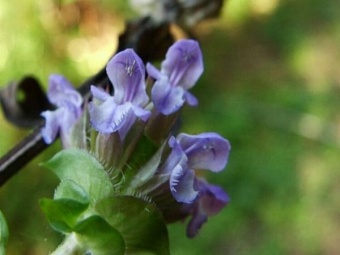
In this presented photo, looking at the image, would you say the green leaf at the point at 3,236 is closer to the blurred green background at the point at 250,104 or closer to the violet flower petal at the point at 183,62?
the violet flower petal at the point at 183,62

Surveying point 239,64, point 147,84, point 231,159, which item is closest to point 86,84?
point 147,84

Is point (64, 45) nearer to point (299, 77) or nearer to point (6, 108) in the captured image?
point (299, 77)

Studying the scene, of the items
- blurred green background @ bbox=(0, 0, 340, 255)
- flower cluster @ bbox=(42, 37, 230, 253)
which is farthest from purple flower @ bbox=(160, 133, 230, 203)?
blurred green background @ bbox=(0, 0, 340, 255)

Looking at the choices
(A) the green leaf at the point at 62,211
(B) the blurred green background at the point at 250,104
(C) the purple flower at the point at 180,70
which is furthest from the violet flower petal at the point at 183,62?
(B) the blurred green background at the point at 250,104

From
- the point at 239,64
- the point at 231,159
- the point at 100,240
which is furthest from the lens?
the point at 239,64

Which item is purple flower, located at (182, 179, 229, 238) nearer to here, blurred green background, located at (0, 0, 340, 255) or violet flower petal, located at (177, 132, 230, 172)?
violet flower petal, located at (177, 132, 230, 172)

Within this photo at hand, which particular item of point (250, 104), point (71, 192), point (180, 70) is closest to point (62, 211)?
point (71, 192)

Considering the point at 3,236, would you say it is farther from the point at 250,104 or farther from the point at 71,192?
the point at 250,104
